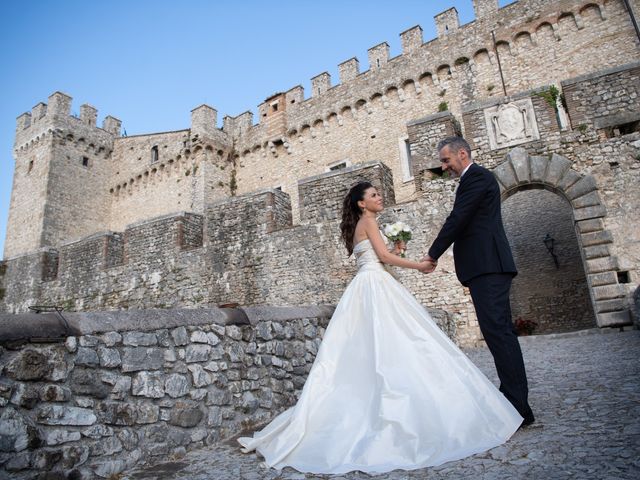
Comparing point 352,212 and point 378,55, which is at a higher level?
point 378,55

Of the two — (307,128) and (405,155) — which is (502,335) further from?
(307,128)

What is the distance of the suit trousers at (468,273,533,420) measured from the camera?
275 centimetres

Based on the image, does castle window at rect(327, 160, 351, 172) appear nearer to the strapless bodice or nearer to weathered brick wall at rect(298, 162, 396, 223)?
weathered brick wall at rect(298, 162, 396, 223)

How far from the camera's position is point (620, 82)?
7.80m

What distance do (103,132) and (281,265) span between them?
20.4 metres

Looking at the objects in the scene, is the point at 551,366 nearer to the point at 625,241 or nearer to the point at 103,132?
the point at 625,241

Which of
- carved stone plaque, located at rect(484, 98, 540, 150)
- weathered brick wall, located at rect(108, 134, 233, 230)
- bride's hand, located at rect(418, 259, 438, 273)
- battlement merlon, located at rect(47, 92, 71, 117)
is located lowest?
bride's hand, located at rect(418, 259, 438, 273)

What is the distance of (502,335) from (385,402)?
90 cm

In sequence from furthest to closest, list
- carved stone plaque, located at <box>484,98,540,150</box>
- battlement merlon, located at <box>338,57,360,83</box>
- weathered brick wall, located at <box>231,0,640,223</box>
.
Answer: battlement merlon, located at <box>338,57,360,83</box>
weathered brick wall, located at <box>231,0,640,223</box>
carved stone plaque, located at <box>484,98,540,150</box>

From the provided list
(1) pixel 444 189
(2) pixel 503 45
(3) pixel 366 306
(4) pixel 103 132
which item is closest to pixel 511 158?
(1) pixel 444 189

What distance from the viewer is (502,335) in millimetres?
2811

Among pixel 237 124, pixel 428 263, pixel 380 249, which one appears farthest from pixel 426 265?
pixel 237 124

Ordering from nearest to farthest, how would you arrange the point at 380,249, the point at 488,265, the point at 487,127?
the point at 488,265 → the point at 380,249 → the point at 487,127

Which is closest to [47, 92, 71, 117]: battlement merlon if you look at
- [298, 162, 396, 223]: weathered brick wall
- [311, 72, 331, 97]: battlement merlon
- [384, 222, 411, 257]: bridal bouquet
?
[311, 72, 331, 97]: battlement merlon
